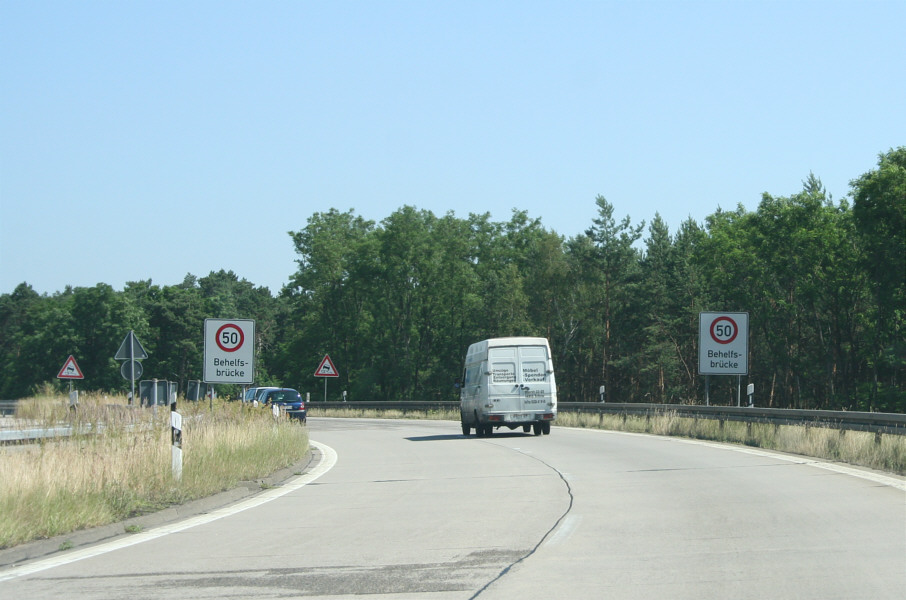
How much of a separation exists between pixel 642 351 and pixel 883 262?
1163 inches

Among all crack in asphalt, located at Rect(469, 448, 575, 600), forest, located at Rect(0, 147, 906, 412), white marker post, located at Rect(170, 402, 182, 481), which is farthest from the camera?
forest, located at Rect(0, 147, 906, 412)

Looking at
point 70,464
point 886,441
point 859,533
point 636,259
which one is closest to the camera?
point 859,533

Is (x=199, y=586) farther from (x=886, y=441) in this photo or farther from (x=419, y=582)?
(x=886, y=441)

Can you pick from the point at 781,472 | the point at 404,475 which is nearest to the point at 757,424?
the point at 781,472

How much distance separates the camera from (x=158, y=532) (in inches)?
436

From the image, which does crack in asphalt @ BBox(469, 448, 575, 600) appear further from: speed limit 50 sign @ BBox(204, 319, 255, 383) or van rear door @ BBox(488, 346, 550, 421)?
van rear door @ BBox(488, 346, 550, 421)

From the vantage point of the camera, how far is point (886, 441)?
18609 mm

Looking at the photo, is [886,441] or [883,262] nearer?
[886,441]

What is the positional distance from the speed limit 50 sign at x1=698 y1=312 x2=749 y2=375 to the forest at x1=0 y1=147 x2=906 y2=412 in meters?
29.0

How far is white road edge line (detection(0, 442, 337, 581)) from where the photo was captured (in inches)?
348

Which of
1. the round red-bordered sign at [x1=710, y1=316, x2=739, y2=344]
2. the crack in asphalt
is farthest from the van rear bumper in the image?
the crack in asphalt

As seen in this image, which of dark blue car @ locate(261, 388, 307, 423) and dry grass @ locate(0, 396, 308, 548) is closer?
dry grass @ locate(0, 396, 308, 548)

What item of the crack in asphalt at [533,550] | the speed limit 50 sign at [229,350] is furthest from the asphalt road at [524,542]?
the speed limit 50 sign at [229,350]

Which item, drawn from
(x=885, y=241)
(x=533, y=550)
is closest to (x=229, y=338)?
(x=533, y=550)
